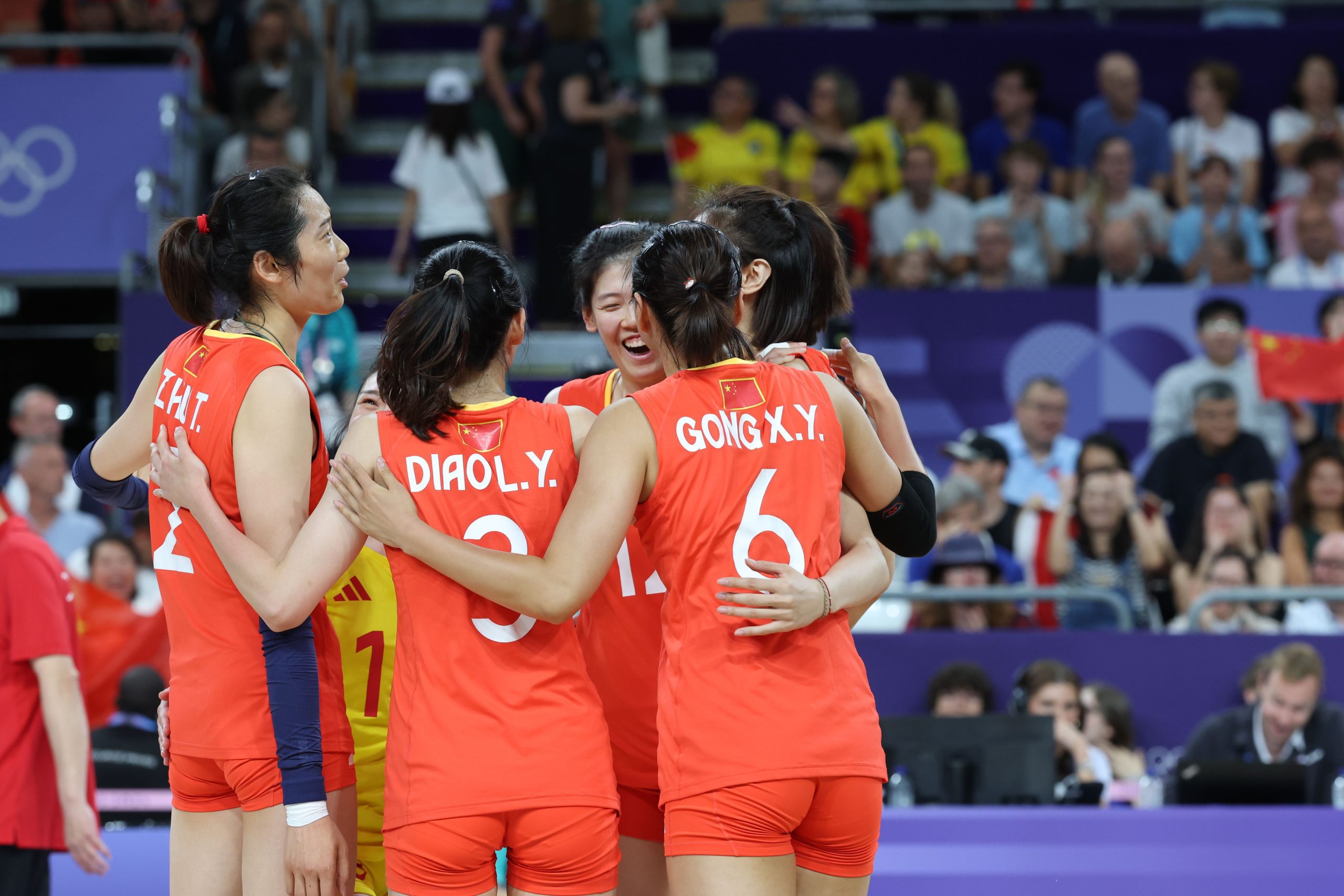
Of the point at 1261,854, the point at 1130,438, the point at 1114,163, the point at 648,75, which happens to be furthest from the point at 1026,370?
the point at 1261,854

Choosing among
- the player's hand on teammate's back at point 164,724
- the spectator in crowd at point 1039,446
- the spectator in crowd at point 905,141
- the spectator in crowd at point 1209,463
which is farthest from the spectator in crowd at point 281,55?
the player's hand on teammate's back at point 164,724

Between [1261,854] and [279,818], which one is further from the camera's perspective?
[1261,854]

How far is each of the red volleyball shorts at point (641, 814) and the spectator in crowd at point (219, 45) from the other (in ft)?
26.5

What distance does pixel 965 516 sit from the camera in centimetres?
729

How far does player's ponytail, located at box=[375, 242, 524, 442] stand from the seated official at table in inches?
168

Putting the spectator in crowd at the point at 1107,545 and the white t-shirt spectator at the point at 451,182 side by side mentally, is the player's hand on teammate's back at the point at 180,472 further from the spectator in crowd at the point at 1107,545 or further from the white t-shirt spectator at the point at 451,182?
the white t-shirt spectator at the point at 451,182

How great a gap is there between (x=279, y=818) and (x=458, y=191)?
686cm

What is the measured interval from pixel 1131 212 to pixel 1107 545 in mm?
2836

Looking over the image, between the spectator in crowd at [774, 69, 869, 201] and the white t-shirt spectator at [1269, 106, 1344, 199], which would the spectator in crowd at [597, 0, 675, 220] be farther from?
the white t-shirt spectator at [1269, 106, 1344, 199]

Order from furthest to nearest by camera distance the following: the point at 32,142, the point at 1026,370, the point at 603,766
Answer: the point at 32,142 < the point at 1026,370 < the point at 603,766

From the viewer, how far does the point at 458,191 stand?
927cm

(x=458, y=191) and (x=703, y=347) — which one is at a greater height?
(x=458, y=191)

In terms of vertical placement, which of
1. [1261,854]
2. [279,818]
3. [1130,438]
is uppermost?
[1130,438]

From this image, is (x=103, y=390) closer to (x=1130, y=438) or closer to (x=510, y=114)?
(x=510, y=114)
